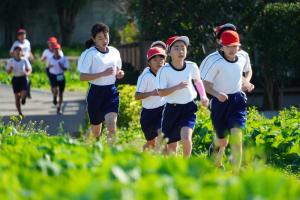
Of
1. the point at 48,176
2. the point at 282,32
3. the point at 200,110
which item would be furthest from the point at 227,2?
the point at 48,176

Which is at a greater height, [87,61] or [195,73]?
[87,61]

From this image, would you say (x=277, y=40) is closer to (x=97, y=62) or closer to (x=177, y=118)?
(x=97, y=62)

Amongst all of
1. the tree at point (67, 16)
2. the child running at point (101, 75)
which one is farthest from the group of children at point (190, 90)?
the tree at point (67, 16)

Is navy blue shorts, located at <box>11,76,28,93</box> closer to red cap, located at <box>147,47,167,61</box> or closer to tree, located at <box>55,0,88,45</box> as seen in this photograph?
red cap, located at <box>147,47,167,61</box>

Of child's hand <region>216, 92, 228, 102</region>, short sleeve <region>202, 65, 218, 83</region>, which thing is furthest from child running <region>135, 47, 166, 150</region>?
child's hand <region>216, 92, 228, 102</region>

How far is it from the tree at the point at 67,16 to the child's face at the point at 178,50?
32338 millimetres

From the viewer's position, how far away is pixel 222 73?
10.3 meters

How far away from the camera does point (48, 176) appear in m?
5.37

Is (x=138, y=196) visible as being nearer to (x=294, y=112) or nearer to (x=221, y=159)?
(x=221, y=159)

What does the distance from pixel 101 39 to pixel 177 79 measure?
6.23ft

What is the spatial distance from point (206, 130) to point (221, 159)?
8.52 ft

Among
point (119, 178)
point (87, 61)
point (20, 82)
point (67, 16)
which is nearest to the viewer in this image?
point (119, 178)

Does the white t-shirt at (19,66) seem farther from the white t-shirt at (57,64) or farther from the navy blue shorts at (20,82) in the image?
the white t-shirt at (57,64)

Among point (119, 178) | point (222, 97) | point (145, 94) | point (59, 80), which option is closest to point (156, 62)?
point (145, 94)
